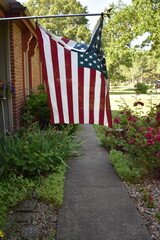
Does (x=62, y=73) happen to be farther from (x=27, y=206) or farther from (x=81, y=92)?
(x=27, y=206)

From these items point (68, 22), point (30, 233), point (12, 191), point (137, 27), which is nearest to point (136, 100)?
point (12, 191)

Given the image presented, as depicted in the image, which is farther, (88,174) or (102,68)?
(88,174)

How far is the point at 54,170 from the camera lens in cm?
441

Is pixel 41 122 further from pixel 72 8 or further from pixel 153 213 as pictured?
pixel 72 8

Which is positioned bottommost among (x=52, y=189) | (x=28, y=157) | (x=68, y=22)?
(x=52, y=189)

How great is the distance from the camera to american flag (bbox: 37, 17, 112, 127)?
127 inches

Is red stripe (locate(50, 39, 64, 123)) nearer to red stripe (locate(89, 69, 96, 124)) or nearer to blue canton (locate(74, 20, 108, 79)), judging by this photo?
blue canton (locate(74, 20, 108, 79))

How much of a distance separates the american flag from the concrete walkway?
1102mm

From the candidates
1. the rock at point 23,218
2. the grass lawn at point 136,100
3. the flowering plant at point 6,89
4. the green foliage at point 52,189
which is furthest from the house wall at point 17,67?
the rock at point 23,218

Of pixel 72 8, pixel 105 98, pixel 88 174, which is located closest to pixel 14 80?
pixel 88 174

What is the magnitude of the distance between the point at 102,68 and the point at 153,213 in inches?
78.2

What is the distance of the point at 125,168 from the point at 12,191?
6.59 feet

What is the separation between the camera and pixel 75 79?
329cm

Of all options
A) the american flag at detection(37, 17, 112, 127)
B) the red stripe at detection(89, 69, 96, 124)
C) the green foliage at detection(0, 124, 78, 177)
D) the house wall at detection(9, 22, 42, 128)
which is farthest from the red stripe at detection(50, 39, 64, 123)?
the house wall at detection(9, 22, 42, 128)
